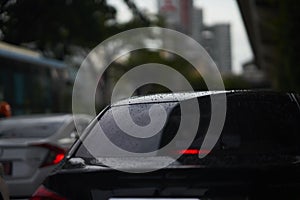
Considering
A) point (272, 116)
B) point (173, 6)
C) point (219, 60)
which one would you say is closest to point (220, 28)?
point (219, 60)

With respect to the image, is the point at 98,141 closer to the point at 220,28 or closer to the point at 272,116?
the point at 272,116

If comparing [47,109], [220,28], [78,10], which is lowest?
[47,109]

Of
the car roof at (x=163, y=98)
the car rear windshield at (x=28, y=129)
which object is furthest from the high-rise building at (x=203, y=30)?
the car roof at (x=163, y=98)

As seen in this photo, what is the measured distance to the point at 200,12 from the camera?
76.2 feet

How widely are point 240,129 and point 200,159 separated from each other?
530 mm

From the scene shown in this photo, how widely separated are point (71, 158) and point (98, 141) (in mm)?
225

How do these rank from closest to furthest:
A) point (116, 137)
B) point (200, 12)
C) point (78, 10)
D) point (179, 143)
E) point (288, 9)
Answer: point (179, 143), point (116, 137), point (78, 10), point (288, 9), point (200, 12)

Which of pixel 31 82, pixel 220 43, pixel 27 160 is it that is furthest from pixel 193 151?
pixel 220 43

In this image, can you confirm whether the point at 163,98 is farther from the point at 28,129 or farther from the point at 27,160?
the point at 28,129

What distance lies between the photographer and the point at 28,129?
8.66 metres

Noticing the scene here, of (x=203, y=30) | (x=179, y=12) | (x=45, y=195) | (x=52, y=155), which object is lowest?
(x=203, y=30)

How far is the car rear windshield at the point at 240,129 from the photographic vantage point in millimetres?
3818

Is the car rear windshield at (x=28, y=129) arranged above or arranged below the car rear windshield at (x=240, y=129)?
below

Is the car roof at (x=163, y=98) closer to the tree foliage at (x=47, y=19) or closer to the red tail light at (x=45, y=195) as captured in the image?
the red tail light at (x=45, y=195)
